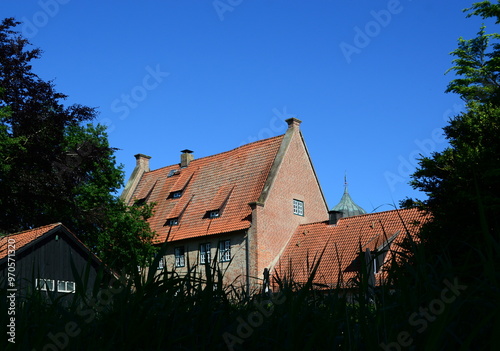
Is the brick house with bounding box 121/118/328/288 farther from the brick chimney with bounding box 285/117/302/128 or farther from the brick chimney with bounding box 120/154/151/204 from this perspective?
the brick chimney with bounding box 120/154/151/204

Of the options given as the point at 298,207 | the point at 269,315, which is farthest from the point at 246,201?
the point at 269,315

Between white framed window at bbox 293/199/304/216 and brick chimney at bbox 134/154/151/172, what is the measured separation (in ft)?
50.9

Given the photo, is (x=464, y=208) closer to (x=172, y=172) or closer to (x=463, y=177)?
(x=463, y=177)

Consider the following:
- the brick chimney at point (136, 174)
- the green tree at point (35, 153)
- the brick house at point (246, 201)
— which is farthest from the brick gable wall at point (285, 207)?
the brick chimney at point (136, 174)

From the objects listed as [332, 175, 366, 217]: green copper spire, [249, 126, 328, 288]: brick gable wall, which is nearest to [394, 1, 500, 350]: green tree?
[249, 126, 328, 288]: brick gable wall

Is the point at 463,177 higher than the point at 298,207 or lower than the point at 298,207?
lower

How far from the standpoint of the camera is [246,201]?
3878 centimetres

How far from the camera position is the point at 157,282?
12.6ft

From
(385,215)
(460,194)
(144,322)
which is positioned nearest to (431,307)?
(144,322)

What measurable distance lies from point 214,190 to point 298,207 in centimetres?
571

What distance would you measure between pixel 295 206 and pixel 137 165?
1632 cm

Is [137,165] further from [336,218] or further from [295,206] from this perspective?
[336,218]

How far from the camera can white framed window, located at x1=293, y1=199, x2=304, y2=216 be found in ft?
132

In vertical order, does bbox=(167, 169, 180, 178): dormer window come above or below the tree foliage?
above
